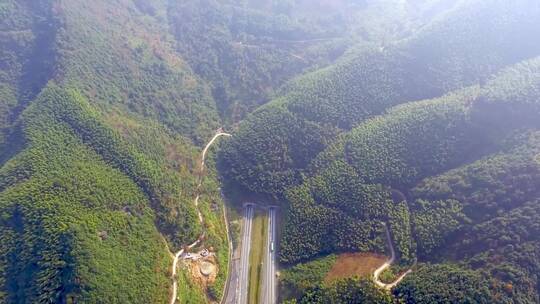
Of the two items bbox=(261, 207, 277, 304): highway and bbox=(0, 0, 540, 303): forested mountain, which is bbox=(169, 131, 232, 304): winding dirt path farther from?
bbox=(261, 207, 277, 304): highway

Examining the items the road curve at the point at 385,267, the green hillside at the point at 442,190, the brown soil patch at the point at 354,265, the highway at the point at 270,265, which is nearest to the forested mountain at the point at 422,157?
the green hillside at the point at 442,190

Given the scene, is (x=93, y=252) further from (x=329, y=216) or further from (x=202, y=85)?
(x=202, y=85)

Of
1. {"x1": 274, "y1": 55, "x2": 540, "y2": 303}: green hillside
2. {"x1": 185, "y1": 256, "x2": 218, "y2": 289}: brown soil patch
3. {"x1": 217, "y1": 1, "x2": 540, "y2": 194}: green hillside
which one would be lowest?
{"x1": 185, "y1": 256, "x2": 218, "y2": 289}: brown soil patch

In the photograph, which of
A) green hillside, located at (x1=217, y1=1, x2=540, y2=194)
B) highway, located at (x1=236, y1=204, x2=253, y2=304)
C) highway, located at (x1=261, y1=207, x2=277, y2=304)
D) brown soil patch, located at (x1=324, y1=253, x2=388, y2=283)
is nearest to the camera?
brown soil patch, located at (x1=324, y1=253, x2=388, y2=283)

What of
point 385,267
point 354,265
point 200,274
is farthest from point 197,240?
point 385,267

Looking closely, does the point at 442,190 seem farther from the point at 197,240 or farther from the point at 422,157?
the point at 197,240

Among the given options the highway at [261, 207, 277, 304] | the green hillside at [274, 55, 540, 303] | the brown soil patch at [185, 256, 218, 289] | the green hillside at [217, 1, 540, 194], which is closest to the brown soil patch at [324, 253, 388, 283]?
the green hillside at [274, 55, 540, 303]

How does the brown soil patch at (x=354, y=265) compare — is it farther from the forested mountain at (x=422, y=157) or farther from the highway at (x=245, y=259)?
the highway at (x=245, y=259)
